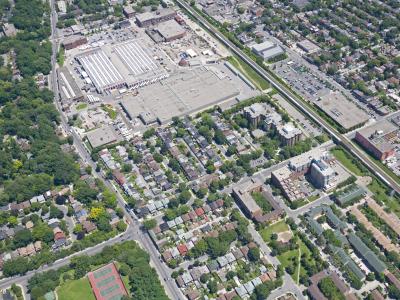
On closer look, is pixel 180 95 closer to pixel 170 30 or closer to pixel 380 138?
pixel 170 30

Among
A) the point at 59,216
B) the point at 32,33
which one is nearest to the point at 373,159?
the point at 59,216

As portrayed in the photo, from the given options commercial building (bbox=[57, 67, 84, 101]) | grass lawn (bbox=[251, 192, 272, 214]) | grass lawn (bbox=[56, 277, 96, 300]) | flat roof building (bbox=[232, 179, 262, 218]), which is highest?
commercial building (bbox=[57, 67, 84, 101])

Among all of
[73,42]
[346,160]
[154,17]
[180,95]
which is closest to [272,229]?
[346,160]

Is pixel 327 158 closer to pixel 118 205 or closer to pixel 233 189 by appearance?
pixel 233 189

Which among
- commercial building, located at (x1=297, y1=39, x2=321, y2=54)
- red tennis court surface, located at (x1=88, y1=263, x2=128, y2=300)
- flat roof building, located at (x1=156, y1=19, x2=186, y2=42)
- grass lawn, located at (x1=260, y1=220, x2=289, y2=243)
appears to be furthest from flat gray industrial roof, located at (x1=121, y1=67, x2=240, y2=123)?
red tennis court surface, located at (x1=88, y1=263, x2=128, y2=300)

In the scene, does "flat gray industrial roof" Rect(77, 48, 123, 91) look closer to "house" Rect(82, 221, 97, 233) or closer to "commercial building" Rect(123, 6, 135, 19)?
"commercial building" Rect(123, 6, 135, 19)

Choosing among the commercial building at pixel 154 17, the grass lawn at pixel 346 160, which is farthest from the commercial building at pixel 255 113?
the commercial building at pixel 154 17

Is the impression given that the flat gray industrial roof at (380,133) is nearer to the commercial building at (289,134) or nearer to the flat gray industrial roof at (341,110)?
the flat gray industrial roof at (341,110)
